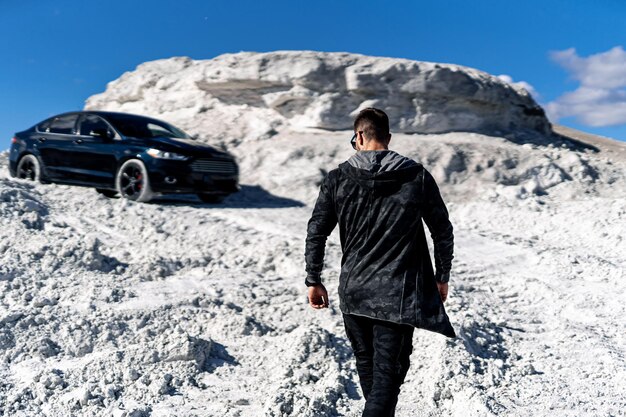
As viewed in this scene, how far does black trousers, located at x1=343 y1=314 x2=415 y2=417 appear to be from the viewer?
3402 millimetres

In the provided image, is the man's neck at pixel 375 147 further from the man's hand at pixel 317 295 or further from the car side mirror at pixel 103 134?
the car side mirror at pixel 103 134

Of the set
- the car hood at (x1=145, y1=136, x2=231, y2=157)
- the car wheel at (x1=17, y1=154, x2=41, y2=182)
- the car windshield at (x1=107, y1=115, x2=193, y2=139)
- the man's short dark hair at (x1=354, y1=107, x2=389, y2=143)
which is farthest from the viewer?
the car wheel at (x1=17, y1=154, x2=41, y2=182)

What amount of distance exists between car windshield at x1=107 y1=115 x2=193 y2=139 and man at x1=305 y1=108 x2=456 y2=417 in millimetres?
8876

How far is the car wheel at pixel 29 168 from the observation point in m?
12.4

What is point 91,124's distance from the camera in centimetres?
1203

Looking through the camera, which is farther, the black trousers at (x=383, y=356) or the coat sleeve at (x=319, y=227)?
the coat sleeve at (x=319, y=227)

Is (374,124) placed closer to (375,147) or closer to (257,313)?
(375,147)

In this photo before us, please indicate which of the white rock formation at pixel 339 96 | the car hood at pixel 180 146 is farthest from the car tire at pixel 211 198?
the white rock formation at pixel 339 96

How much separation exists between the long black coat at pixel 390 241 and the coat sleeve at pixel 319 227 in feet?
0.10

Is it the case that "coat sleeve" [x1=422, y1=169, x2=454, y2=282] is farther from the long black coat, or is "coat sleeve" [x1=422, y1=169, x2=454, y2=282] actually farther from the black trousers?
the black trousers

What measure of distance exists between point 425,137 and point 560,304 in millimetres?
8030

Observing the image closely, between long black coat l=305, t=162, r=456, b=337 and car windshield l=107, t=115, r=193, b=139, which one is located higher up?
car windshield l=107, t=115, r=193, b=139

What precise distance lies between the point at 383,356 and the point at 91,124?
9.92m

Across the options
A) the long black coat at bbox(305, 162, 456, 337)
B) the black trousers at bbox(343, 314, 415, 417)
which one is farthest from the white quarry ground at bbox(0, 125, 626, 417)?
the long black coat at bbox(305, 162, 456, 337)
